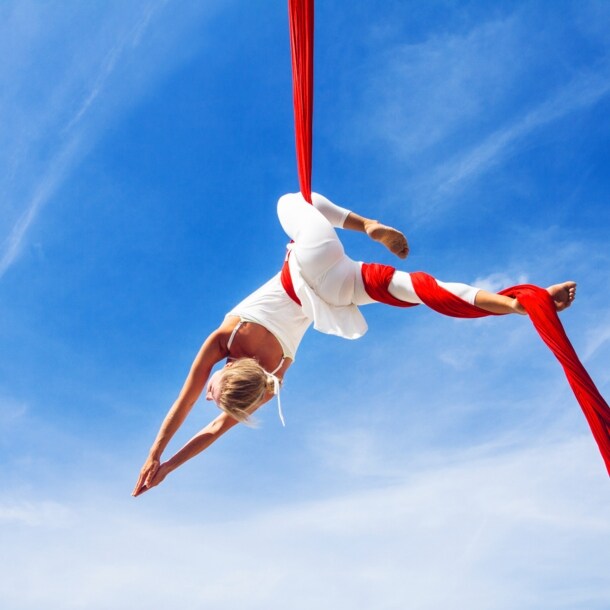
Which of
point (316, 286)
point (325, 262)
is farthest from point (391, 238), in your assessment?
point (316, 286)

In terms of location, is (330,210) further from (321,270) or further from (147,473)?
(147,473)

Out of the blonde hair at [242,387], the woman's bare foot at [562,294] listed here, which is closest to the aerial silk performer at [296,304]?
the blonde hair at [242,387]

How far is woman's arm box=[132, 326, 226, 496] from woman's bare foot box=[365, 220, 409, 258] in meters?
1.49

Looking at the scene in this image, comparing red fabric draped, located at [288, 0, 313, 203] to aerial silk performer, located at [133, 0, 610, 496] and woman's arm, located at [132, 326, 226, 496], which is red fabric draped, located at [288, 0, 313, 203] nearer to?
aerial silk performer, located at [133, 0, 610, 496]

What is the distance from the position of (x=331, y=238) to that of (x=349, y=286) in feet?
1.25

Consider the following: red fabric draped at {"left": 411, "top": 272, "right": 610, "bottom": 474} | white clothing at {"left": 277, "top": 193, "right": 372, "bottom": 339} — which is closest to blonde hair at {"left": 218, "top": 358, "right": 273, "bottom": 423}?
white clothing at {"left": 277, "top": 193, "right": 372, "bottom": 339}

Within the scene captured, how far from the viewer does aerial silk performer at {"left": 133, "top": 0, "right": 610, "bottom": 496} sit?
16.7 ft

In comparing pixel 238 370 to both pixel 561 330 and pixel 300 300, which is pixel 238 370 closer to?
pixel 300 300

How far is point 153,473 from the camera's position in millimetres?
5320

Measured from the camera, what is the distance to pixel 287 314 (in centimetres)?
564

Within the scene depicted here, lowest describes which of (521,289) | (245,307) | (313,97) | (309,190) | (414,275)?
(521,289)

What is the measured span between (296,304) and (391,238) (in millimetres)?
942

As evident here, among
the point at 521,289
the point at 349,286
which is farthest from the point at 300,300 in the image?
the point at 521,289

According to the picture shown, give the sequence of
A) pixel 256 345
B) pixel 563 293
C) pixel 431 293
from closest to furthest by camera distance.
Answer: pixel 563 293, pixel 431 293, pixel 256 345
